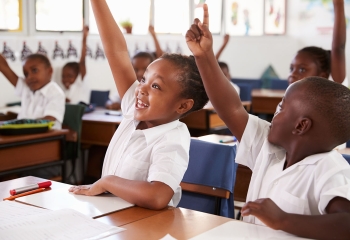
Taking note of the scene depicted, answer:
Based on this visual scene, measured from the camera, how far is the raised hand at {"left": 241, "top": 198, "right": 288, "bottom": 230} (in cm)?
114

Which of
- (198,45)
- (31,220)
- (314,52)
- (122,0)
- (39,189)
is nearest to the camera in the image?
(31,220)

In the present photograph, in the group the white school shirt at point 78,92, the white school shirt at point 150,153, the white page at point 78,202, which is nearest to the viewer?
the white page at point 78,202

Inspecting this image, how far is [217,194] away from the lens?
1.90 m

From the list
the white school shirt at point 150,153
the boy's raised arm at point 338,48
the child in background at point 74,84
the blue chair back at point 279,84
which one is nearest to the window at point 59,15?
the child in background at point 74,84

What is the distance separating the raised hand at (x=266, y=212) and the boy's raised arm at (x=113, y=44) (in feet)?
2.64

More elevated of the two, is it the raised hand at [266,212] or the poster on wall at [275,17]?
the poster on wall at [275,17]

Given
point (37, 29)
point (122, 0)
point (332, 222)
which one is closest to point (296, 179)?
point (332, 222)

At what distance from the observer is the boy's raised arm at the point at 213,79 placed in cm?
144

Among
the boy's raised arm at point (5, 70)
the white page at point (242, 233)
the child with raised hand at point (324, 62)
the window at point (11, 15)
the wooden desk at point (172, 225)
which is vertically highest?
the window at point (11, 15)

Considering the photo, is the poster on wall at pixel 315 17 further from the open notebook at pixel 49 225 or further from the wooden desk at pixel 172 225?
the open notebook at pixel 49 225

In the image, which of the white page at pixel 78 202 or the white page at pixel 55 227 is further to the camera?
the white page at pixel 78 202

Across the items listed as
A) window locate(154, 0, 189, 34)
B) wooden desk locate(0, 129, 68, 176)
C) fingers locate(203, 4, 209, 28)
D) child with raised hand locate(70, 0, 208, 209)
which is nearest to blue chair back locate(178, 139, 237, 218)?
child with raised hand locate(70, 0, 208, 209)

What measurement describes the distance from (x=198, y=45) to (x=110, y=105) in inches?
135

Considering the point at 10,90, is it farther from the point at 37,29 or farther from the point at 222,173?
the point at 222,173
